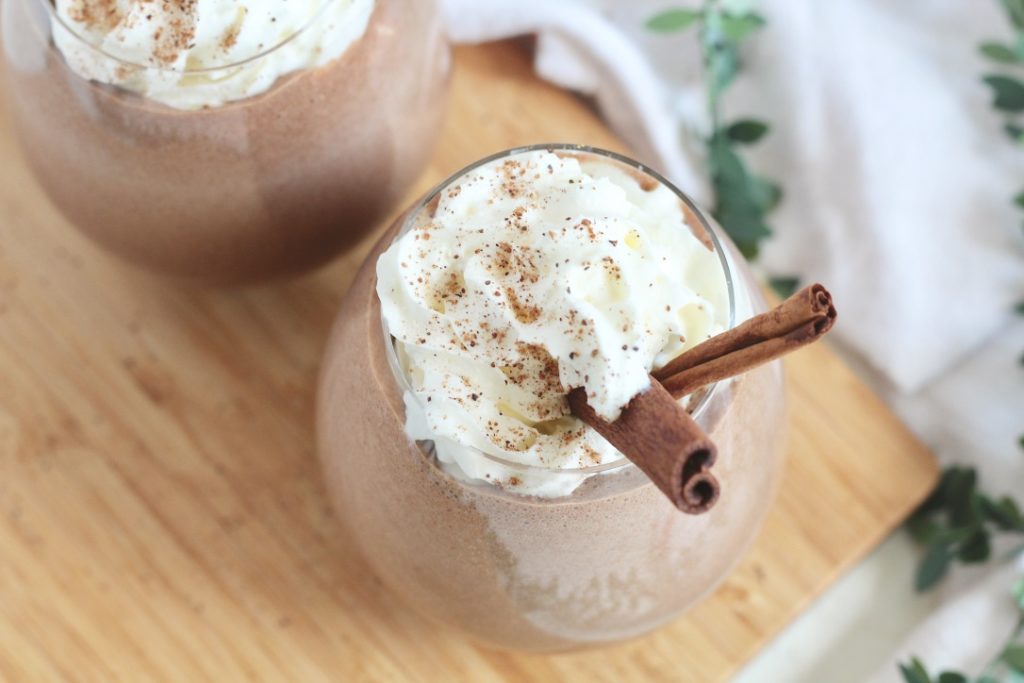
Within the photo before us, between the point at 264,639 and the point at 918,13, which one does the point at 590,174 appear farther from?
the point at 918,13

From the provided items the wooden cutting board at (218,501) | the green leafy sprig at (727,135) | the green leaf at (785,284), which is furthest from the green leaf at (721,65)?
the wooden cutting board at (218,501)

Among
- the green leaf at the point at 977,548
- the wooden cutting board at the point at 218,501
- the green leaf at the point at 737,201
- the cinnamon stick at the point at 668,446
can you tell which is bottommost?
the wooden cutting board at the point at 218,501

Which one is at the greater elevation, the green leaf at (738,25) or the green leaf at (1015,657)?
the green leaf at (738,25)

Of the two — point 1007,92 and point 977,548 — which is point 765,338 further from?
point 1007,92

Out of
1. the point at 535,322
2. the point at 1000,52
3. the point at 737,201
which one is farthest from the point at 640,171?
the point at 1000,52

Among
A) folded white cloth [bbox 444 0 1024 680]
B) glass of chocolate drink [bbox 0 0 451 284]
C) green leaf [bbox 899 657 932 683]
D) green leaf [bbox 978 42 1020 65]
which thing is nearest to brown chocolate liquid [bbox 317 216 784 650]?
glass of chocolate drink [bbox 0 0 451 284]

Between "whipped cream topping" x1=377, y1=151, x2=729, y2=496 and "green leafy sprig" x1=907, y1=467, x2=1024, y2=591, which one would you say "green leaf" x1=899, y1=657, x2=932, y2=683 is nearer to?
"green leafy sprig" x1=907, y1=467, x2=1024, y2=591

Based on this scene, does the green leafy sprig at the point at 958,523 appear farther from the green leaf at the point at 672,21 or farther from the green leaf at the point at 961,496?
the green leaf at the point at 672,21
